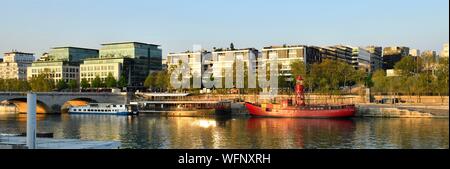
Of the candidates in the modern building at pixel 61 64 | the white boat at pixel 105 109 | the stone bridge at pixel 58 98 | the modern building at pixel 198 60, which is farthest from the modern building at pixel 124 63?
the white boat at pixel 105 109

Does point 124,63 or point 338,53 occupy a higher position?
point 338,53

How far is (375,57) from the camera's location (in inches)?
5782

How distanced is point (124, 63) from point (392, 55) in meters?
74.4

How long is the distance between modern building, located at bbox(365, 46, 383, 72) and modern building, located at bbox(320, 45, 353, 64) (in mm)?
8129

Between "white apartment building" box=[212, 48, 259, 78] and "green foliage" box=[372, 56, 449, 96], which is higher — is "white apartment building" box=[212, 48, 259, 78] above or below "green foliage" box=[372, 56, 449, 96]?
above

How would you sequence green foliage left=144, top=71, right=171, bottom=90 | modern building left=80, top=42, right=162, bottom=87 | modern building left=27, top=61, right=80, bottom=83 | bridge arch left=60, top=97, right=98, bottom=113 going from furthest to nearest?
→ modern building left=27, top=61, right=80, bottom=83
modern building left=80, top=42, right=162, bottom=87
green foliage left=144, top=71, right=171, bottom=90
bridge arch left=60, top=97, right=98, bottom=113

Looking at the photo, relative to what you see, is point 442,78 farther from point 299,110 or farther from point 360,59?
point 360,59

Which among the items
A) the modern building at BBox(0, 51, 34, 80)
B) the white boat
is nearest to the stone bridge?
the white boat

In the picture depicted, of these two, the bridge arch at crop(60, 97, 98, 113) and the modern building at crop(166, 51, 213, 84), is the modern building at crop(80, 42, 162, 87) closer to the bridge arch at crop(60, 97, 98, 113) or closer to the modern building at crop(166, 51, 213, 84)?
the modern building at crop(166, 51, 213, 84)

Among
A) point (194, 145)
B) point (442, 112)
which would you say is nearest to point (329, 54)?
point (442, 112)

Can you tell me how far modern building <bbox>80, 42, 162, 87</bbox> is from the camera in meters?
130

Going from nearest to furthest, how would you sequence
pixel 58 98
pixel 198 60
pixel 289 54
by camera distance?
pixel 58 98
pixel 289 54
pixel 198 60

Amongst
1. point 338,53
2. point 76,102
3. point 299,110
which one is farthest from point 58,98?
point 338,53

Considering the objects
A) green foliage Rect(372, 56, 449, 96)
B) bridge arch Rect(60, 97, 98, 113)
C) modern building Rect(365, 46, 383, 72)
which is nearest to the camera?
green foliage Rect(372, 56, 449, 96)
